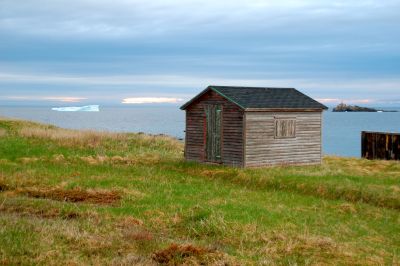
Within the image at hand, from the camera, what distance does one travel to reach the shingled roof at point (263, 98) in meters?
30.0

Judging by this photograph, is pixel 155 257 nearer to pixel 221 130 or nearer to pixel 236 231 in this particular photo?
pixel 236 231

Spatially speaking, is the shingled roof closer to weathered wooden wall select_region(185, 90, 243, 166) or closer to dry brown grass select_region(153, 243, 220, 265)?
weathered wooden wall select_region(185, 90, 243, 166)

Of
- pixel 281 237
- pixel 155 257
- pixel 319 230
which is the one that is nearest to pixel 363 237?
pixel 319 230

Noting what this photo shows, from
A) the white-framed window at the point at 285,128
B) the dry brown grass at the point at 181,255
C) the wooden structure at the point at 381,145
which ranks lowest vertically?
the dry brown grass at the point at 181,255

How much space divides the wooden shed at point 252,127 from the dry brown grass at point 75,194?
413 inches

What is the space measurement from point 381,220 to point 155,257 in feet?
30.8

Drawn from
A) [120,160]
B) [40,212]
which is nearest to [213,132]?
[120,160]

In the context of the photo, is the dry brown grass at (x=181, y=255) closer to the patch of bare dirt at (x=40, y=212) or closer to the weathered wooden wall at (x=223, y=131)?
the patch of bare dirt at (x=40, y=212)

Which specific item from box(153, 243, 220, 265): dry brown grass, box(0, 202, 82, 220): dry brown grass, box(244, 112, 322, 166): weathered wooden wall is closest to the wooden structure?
box(244, 112, 322, 166): weathered wooden wall

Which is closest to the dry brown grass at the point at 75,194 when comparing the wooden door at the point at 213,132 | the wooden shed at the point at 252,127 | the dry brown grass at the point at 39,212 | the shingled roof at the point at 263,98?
the dry brown grass at the point at 39,212

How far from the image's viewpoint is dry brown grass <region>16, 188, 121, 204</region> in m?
19.8

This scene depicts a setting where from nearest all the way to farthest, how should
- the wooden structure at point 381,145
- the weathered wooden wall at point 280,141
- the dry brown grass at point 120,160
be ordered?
the weathered wooden wall at point 280,141
the dry brown grass at point 120,160
the wooden structure at point 381,145

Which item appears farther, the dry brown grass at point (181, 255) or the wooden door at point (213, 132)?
the wooden door at point (213, 132)

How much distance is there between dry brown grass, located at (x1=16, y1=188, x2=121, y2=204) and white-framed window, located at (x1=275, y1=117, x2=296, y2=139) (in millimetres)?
12570
